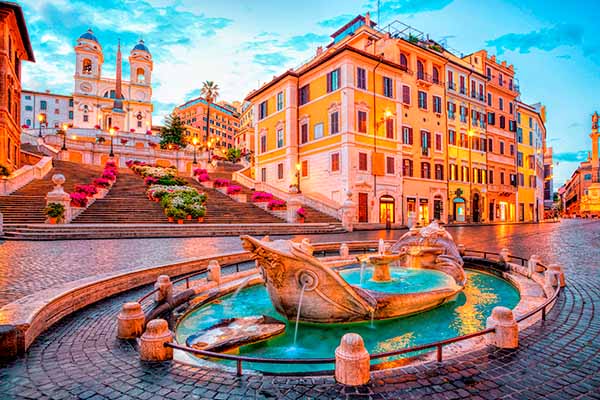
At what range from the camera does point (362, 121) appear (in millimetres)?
28484

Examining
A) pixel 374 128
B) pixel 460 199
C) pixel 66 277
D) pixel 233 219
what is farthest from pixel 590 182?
pixel 66 277

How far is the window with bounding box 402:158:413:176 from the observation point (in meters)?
31.2

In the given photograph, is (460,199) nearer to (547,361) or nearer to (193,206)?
(193,206)

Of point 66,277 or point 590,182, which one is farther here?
→ point 590,182

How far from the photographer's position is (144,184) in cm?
2836

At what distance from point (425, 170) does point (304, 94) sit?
14.4 m

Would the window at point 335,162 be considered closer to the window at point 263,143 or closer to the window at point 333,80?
the window at point 333,80

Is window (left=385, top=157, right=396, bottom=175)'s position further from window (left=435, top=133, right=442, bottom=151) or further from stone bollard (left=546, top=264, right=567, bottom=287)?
stone bollard (left=546, top=264, right=567, bottom=287)

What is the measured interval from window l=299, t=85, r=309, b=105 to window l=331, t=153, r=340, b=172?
23.8 feet

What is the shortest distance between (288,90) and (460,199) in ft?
71.8

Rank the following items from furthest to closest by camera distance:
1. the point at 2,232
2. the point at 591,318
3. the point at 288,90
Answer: the point at 288,90
the point at 2,232
the point at 591,318

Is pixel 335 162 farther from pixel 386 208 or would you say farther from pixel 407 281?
pixel 407 281

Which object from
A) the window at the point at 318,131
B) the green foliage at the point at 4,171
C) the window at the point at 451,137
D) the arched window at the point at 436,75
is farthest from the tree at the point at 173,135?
the window at the point at 451,137

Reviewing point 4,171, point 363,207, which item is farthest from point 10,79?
point 363,207
